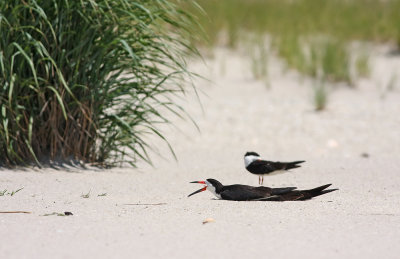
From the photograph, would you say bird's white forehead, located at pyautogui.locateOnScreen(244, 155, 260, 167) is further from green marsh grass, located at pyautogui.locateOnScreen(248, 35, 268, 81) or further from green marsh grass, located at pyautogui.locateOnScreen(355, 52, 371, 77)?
green marsh grass, located at pyautogui.locateOnScreen(355, 52, 371, 77)

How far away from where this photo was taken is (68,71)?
5.45 metres

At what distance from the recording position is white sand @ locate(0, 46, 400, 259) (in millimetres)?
3465

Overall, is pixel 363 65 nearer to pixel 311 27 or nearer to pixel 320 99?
pixel 311 27

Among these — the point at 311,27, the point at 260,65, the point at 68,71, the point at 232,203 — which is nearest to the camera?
the point at 232,203

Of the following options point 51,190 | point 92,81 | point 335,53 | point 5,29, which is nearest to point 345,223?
point 51,190

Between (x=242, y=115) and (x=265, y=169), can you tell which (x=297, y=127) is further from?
(x=265, y=169)

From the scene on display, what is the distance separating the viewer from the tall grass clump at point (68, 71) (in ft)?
17.1

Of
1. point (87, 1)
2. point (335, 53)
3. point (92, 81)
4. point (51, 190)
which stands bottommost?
point (51, 190)

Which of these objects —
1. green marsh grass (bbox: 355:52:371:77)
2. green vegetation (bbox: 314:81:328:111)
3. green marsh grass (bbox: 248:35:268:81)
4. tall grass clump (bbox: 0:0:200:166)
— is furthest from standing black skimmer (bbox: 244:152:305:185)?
green marsh grass (bbox: 355:52:371:77)

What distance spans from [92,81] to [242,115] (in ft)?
11.3

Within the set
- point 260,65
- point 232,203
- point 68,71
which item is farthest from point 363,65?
point 232,203

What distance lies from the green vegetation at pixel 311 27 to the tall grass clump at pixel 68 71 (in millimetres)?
5712

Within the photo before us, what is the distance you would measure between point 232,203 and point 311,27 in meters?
8.99

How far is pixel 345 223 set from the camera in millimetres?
3934
